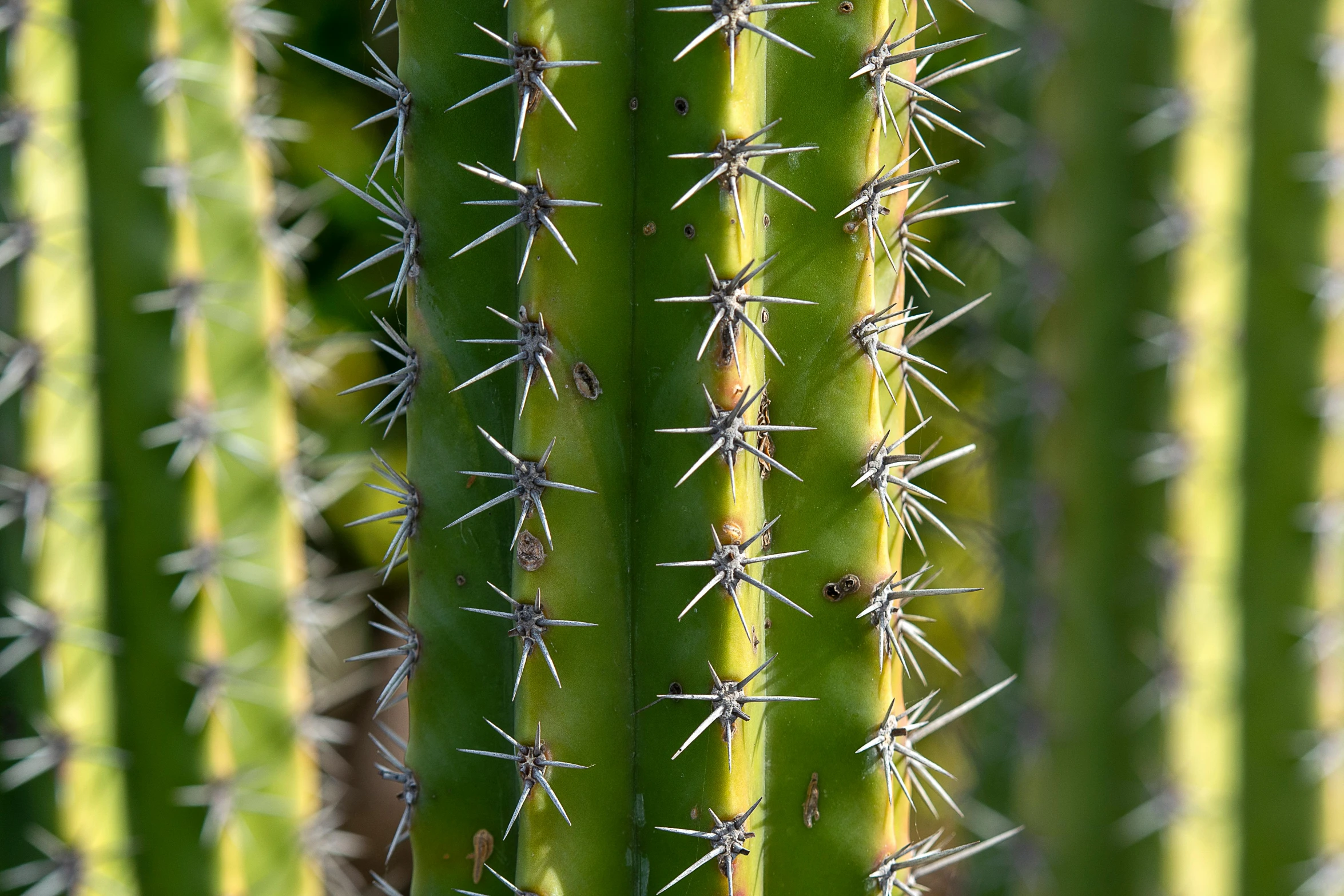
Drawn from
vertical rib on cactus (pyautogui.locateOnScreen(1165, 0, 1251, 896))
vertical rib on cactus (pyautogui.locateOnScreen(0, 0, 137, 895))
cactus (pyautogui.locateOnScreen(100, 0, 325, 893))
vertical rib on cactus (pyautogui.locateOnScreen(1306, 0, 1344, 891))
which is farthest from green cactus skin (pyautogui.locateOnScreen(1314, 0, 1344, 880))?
vertical rib on cactus (pyautogui.locateOnScreen(0, 0, 137, 895))

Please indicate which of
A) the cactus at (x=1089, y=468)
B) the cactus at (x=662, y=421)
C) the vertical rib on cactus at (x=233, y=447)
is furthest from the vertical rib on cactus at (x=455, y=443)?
the cactus at (x=1089, y=468)

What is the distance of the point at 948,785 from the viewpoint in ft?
9.64

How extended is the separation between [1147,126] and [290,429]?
1804 millimetres

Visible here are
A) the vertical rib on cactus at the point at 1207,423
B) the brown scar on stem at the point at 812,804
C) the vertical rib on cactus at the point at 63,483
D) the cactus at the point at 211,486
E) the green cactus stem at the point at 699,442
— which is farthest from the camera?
the vertical rib on cactus at the point at 1207,423

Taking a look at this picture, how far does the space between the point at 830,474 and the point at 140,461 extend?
125 centimetres

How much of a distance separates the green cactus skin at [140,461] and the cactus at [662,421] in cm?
77

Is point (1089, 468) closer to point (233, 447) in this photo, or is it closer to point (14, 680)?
point (233, 447)

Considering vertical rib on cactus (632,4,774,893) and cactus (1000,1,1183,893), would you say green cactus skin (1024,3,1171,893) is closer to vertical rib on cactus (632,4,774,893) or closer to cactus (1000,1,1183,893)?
cactus (1000,1,1183,893)

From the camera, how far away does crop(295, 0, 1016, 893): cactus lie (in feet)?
3.67

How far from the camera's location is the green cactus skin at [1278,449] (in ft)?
7.14

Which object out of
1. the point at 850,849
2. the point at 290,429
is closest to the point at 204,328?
the point at 290,429

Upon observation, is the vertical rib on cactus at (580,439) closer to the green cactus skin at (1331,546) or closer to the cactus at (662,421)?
the cactus at (662,421)

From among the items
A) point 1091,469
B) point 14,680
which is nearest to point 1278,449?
point 1091,469

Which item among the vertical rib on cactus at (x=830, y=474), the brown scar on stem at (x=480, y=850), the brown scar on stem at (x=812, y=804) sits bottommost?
the brown scar on stem at (x=480, y=850)
